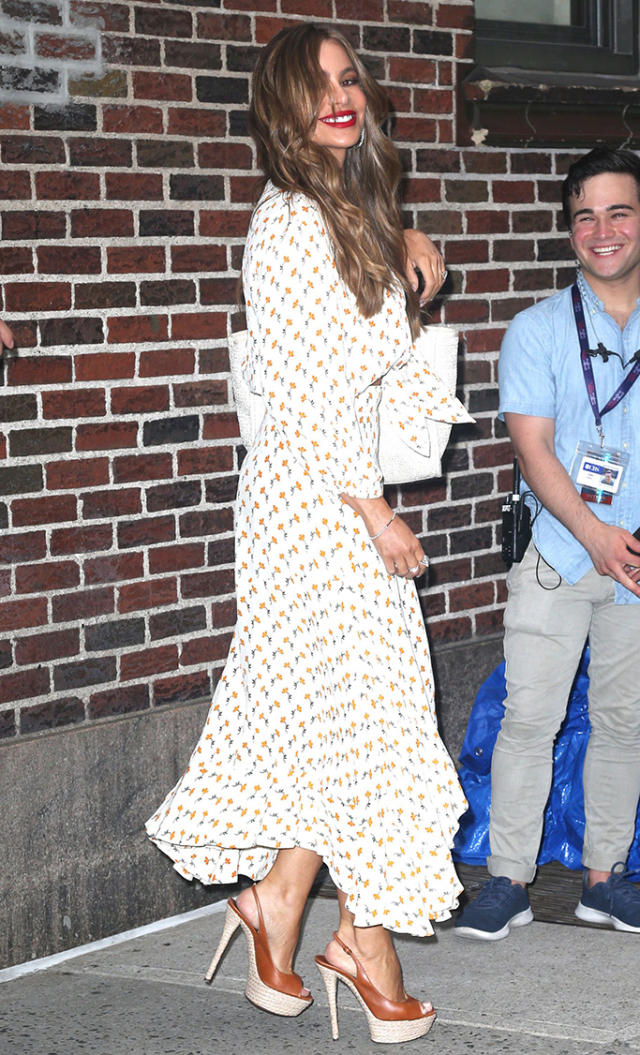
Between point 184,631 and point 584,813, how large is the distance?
1401mm

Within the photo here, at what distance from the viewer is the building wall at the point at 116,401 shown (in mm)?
4016

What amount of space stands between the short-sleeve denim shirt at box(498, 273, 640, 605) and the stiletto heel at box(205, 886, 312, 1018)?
132cm

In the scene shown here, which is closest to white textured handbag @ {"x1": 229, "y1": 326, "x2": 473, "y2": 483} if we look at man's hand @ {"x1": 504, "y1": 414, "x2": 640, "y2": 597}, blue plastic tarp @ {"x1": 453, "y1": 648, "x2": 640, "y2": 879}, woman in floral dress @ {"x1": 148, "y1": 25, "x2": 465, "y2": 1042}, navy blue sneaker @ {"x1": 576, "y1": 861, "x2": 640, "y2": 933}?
woman in floral dress @ {"x1": 148, "y1": 25, "x2": 465, "y2": 1042}

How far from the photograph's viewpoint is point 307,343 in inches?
123

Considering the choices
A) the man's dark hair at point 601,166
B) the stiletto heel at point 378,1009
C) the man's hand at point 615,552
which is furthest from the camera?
the man's dark hair at point 601,166

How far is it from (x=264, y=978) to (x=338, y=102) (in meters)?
1.99

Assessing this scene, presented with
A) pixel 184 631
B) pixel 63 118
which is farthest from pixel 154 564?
pixel 63 118

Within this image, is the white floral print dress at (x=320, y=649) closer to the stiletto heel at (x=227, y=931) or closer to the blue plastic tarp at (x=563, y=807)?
the stiletto heel at (x=227, y=931)

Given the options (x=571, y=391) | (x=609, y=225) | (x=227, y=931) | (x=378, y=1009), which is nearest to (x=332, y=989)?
(x=378, y=1009)

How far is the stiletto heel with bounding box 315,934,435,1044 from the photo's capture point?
3.38m

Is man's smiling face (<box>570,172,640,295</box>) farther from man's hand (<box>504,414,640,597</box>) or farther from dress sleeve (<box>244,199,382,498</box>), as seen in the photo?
dress sleeve (<box>244,199,382,498</box>)

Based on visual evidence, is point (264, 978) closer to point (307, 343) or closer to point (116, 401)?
point (307, 343)

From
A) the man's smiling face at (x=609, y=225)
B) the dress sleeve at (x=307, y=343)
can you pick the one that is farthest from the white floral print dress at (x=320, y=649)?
the man's smiling face at (x=609, y=225)

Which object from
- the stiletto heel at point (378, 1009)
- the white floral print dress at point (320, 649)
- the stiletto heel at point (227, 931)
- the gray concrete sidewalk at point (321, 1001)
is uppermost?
the white floral print dress at point (320, 649)
